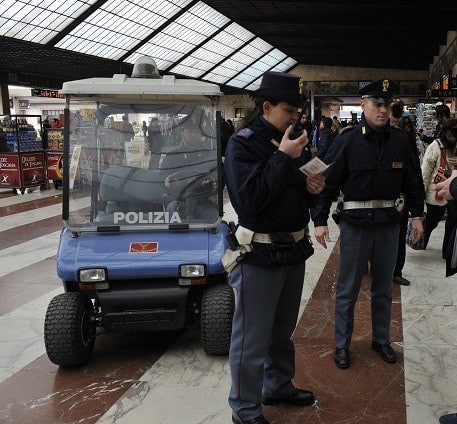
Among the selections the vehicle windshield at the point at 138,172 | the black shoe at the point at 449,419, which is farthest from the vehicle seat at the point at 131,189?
the black shoe at the point at 449,419

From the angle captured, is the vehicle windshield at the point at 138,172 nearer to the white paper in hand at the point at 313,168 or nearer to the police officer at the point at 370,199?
the police officer at the point at 370,199

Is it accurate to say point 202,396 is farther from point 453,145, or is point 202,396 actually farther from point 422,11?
point 422,11

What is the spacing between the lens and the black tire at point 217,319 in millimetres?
3223

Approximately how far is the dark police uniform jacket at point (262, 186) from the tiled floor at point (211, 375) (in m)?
1.02

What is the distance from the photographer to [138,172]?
356cm

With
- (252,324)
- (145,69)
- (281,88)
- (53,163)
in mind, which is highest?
(145,69)

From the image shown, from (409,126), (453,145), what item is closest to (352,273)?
(453,145)

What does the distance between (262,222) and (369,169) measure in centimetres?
106

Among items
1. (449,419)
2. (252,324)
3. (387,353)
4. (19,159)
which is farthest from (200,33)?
(449,419)

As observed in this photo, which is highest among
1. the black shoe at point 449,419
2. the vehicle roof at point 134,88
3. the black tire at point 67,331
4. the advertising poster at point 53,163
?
the vehicle roof at point 134,88

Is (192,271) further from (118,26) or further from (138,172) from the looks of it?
(118,26)

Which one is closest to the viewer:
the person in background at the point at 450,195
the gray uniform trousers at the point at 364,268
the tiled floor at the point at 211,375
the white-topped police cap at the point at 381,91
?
the person in background at the point at 450,195

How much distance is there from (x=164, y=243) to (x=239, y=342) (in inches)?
45.2

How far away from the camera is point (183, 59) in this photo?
3000 centimetres
